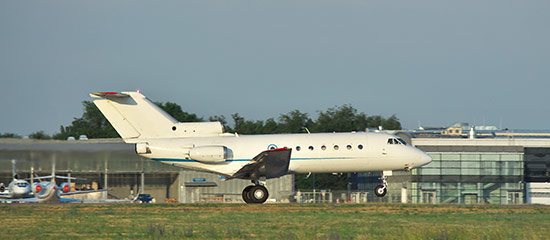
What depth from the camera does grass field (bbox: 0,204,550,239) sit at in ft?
75.0

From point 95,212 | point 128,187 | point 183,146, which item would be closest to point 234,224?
point 95,212

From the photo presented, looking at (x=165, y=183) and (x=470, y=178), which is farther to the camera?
(x=470, y=178)

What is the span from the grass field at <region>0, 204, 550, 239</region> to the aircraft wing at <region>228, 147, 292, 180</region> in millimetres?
2175

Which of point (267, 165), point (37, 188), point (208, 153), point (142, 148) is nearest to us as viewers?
point (267, 165)

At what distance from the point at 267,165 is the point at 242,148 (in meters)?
1.80

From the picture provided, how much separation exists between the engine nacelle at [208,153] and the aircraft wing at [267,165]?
44.6 inches

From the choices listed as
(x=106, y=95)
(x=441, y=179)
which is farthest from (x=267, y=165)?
(x=441, y=179)

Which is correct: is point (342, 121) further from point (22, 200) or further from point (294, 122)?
point (22, 200)

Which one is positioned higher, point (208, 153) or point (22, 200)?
point (208, 153)

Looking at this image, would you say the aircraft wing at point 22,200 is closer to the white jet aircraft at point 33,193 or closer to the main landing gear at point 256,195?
the white jet aircraft at point 33,193

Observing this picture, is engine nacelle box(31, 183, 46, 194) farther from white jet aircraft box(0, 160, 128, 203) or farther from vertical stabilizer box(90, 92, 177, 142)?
vertical stabilizer box(90, 92, 177, 142)

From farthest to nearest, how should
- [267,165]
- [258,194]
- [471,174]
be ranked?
[471,174] < [258,194] < [267,165]

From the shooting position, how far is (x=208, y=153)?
35188mm

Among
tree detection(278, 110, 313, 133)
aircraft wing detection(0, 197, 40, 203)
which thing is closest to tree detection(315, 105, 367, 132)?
tree detection(278, 110, 313, 133)
